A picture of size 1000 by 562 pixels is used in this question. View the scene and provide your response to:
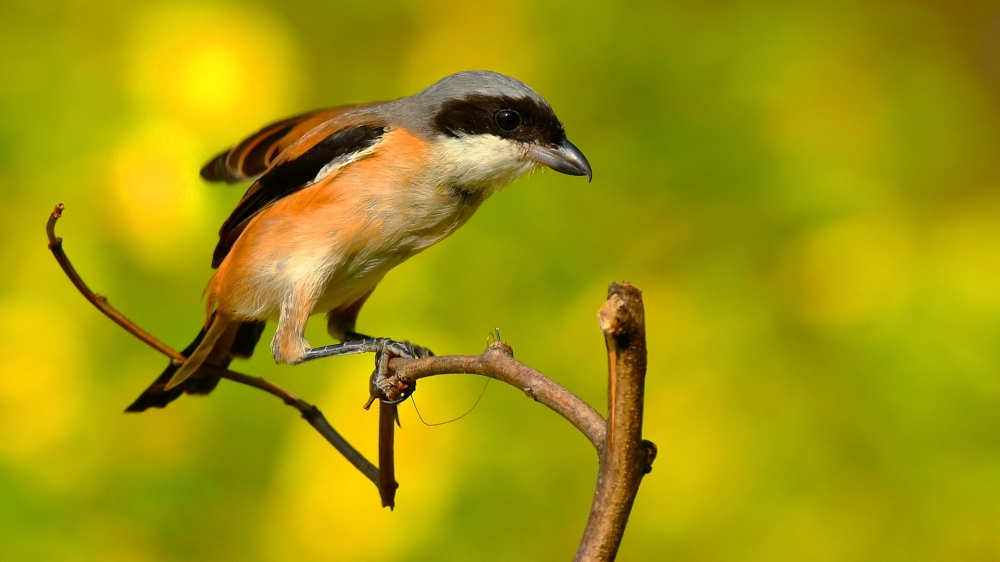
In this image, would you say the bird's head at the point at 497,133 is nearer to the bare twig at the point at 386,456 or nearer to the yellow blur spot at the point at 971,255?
the bare twig at the point at 386,456

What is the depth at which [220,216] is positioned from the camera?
3.10 metres

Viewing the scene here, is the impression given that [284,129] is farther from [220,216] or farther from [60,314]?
[60,314]

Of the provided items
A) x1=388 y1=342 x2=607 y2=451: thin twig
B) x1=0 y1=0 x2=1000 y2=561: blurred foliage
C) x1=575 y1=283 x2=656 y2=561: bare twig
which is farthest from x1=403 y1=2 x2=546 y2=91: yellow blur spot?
x1=575 y1=283 x2=656 y2=561: bare twig

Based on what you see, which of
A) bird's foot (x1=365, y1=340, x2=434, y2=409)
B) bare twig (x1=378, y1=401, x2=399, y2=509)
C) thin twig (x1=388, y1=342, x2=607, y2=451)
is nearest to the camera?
thin twig (x1=388, y1=342, x2=607, y2=451)

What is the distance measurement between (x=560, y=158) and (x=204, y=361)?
1.11 metres

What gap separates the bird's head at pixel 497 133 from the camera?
234 centimetres

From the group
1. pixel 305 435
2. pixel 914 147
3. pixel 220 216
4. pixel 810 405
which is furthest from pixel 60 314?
pixel 914 147

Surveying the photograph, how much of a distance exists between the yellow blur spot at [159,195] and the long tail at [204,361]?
38 cm

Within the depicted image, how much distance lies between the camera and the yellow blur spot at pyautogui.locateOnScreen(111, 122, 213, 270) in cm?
304

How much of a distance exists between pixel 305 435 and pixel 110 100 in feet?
4.32

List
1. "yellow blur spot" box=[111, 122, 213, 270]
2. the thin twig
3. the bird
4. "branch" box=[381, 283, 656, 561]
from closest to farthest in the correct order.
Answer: "branch" box=[381, 283, 656, 561], the thin twig, the bird, "yellow blur spot" box=[111, 122, 213, 270]

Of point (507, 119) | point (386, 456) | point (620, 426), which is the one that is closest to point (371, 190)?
point (507, 119)

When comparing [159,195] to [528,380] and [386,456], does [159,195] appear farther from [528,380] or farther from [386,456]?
[528,380]

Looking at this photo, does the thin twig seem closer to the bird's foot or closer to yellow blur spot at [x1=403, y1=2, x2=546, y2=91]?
the bird's foot
